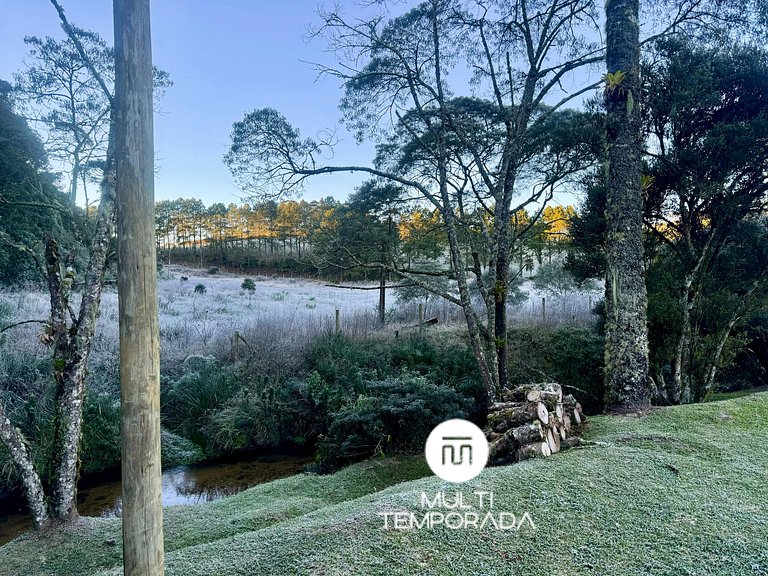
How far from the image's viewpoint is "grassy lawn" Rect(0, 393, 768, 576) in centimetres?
167

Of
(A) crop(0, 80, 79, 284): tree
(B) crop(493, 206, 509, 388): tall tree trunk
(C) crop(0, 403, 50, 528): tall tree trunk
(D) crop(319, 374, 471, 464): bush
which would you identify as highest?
(A) crop(0, 80, 79, 284): tree

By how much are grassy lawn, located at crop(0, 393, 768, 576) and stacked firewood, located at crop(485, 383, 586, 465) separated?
0.64 feet

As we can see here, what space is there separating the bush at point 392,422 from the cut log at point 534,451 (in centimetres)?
214

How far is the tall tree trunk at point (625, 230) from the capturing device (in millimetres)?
4027

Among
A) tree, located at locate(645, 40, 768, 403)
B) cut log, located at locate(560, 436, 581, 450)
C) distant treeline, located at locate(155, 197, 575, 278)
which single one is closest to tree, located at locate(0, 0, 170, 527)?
cut log, located at locate(560, 436, 581, 450)

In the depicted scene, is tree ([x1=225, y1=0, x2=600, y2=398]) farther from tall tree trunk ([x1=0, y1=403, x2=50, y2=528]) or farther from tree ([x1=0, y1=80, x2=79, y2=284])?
tall tree trunk ([x1=0, y1=403, x2=50, y2=528])

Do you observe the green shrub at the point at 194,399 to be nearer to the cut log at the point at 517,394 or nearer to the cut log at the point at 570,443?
the cut log at the point at 517,394

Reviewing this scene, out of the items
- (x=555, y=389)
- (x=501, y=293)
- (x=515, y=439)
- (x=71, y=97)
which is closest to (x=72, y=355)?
(x=71, y=97)

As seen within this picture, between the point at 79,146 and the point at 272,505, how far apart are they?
3957 mm

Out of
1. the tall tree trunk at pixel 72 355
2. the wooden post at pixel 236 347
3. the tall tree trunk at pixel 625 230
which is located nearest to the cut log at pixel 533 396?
the tall tree trunk at pixel 625 230

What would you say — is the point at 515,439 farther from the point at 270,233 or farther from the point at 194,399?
the point at 270,233

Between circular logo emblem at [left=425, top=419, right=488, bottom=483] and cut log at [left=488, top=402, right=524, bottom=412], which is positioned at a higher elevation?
cut log at [left=488, top=402, right=524, bottom=412]

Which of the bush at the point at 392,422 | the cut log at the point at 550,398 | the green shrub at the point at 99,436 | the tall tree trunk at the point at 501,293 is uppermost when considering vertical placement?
the tall tree trunk at the point at 501,293

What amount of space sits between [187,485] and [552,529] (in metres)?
5.35
